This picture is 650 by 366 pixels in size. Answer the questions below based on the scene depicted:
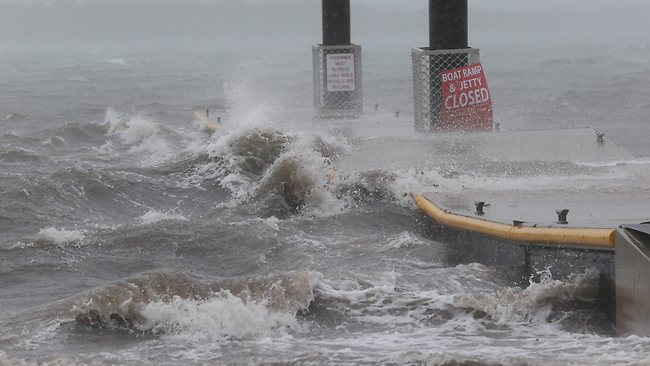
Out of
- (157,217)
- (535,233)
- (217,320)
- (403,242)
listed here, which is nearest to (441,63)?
(157,217)

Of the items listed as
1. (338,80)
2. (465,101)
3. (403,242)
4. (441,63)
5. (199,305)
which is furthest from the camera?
(338,80)

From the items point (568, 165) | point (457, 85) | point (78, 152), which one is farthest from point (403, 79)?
point (568, 165)

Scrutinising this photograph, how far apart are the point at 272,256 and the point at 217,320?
7.57 feet

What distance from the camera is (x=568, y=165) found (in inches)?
472

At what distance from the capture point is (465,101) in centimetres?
1538

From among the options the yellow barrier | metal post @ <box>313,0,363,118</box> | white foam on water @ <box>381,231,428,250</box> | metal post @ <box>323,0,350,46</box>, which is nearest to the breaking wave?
the yellow barrier

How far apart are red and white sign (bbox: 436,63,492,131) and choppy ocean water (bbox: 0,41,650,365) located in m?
0.65

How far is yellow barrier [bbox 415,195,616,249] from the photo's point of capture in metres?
7.59

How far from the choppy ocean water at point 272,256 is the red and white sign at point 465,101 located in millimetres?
650

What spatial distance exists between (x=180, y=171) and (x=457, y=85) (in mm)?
3916

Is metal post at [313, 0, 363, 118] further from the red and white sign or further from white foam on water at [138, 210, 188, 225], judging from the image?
white foam on water at [138, 210, 188, 225]

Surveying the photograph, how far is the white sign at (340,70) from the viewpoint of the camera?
1919 centimetres

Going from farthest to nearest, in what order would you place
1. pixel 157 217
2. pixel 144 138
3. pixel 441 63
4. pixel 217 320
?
pixel 144 138
pixel 441 63
pixel 157 217
pixel 217 320

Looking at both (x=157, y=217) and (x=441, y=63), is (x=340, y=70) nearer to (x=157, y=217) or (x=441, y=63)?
(x=441, y=63)
